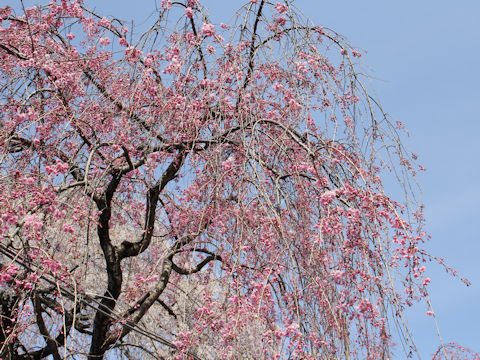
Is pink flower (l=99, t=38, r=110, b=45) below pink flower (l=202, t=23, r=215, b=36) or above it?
above

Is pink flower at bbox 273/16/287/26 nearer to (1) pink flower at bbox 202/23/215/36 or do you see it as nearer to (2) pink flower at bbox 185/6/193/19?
(1) pink flower at bbox 202/23/215/36

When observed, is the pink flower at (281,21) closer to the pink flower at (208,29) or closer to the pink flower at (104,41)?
the pink flower at (208,29)

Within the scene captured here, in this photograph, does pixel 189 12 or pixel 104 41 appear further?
pixel 104 41

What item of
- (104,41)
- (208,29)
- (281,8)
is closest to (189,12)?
(208,29)

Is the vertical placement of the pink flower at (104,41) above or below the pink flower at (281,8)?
above

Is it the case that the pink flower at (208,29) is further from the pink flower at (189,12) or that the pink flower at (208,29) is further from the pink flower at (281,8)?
the pink flower at (281,8)

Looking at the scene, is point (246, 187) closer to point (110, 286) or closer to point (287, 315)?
point (287, 315)

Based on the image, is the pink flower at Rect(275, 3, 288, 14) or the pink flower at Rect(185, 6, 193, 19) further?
the pink flower at Rect(185, 6, 193, 19)

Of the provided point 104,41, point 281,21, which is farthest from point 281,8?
point 104,41

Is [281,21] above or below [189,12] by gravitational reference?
below

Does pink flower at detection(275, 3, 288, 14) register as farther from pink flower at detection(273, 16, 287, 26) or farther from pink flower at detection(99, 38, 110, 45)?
pink flower at detection(99, 38, 110, 45)

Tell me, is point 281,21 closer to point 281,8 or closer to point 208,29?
point 281,8

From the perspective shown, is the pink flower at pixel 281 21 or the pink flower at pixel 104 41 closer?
the pink flower at pixel 281 21

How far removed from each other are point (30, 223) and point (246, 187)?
120 centimetres
